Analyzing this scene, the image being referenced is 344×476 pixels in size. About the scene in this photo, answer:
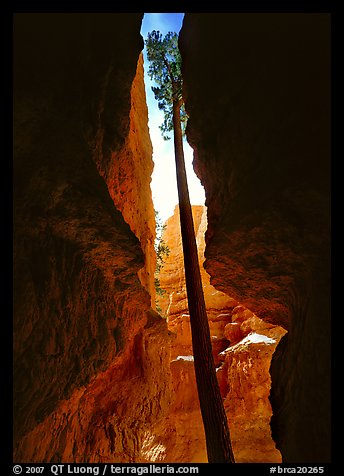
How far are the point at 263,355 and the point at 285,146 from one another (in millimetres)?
16974

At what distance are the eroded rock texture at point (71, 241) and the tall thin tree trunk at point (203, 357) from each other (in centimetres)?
152

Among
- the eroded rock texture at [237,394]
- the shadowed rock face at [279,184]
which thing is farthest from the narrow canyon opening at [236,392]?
the shadowed rock face at [279,184]

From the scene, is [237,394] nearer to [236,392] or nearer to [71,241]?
[236,392]

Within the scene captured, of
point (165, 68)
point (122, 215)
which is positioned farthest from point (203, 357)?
point (165, 68)

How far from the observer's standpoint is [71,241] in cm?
561

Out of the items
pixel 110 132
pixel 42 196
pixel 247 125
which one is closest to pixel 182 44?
pixel 110 132

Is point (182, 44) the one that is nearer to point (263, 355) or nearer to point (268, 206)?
point (268, 206)

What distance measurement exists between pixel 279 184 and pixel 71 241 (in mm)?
4107

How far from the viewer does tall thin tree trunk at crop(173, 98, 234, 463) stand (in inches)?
225

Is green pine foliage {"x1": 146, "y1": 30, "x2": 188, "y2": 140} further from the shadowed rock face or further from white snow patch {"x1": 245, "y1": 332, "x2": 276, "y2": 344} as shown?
white snow patch {"x1": 245, "y1": 332, "x2": 276, "y2": 344}

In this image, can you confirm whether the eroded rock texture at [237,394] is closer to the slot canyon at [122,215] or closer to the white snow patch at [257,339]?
the white snow patch at [257,339]

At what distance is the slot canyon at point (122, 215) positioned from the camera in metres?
4.30

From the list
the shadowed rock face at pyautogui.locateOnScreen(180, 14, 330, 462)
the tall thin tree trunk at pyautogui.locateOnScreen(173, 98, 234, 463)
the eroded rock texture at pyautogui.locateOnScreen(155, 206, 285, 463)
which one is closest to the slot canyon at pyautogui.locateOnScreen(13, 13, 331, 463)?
the shadowed rock face at pyautogui.locateOnScreen(180, 14, 330, 462)

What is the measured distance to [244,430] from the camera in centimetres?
1741
